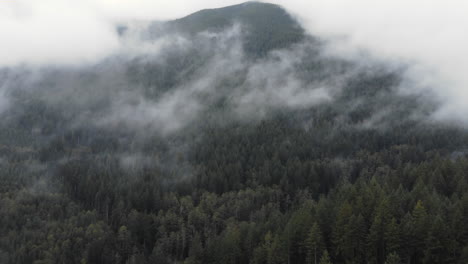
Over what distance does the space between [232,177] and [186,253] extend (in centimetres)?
6220

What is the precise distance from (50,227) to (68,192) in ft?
138

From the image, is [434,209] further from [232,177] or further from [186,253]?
[232,177]

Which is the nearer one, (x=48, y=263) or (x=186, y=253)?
(x=48, y=263)

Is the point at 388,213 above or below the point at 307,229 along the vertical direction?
above

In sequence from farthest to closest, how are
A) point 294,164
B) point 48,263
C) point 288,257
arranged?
point 294,164 → point 48,263 → point 288,257

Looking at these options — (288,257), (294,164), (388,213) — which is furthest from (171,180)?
(388,213)

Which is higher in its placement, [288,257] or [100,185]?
[288,257]

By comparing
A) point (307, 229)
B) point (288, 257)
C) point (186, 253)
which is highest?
point (307, 229)

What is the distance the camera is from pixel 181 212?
15012cm

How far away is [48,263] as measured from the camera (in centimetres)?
11500

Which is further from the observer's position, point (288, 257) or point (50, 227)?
point (50, 227)

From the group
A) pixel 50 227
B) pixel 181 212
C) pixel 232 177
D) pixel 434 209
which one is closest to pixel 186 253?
pixel 181 212

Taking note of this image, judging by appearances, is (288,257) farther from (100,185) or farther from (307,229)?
(100,185)

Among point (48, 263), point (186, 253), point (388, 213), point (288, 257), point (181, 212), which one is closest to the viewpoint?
point (388, 213)
